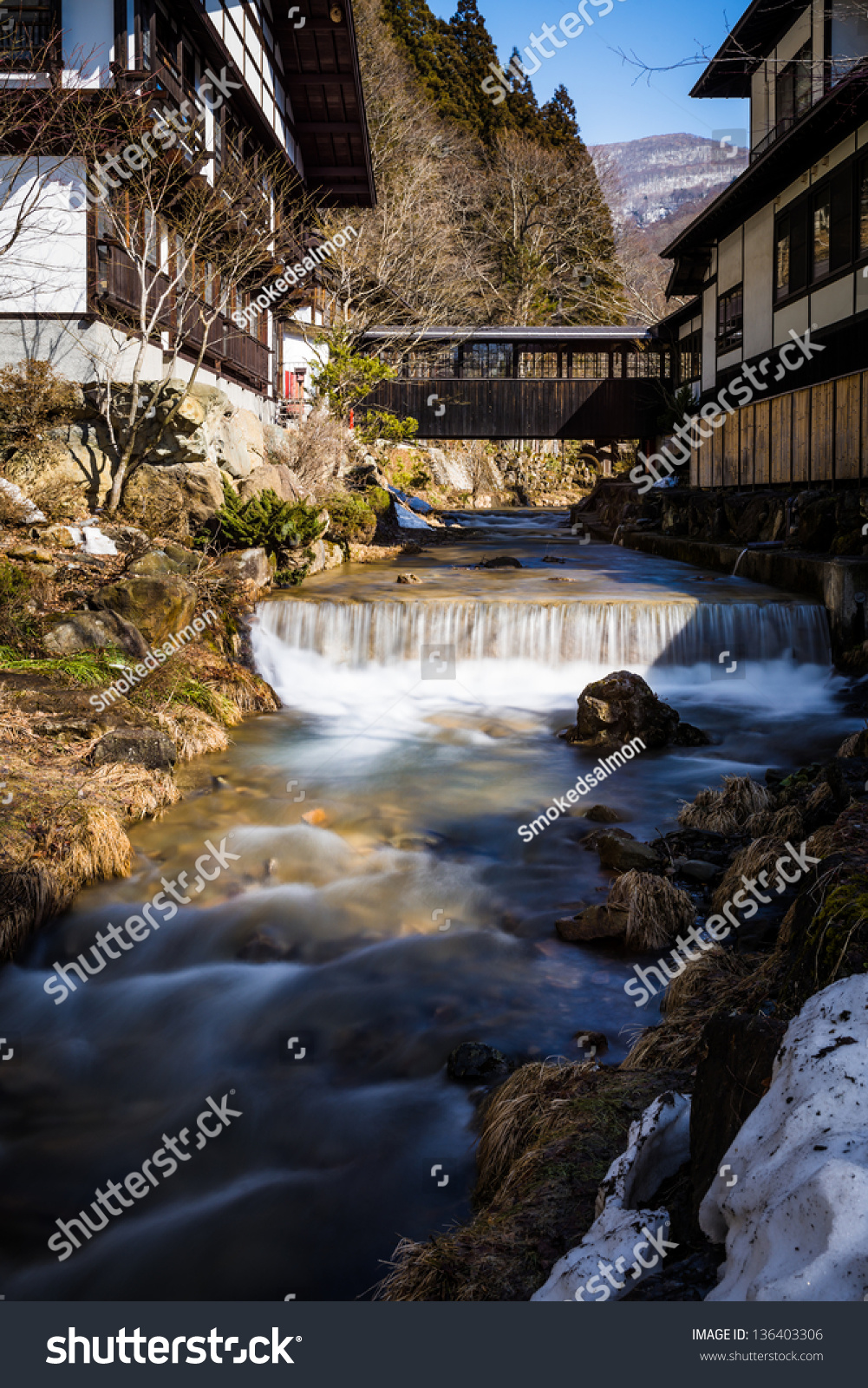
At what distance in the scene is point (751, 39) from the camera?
69.5 feet

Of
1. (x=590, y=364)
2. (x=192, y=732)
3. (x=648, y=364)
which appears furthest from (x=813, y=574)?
(x=590, y=364)

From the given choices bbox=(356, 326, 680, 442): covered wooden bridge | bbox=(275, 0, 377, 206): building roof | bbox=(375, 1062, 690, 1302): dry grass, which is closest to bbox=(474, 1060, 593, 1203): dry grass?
bbox=(375, 1062, 690, 1302): dry grass

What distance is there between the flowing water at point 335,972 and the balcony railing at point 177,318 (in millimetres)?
7814

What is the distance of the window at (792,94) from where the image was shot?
18.8 meters

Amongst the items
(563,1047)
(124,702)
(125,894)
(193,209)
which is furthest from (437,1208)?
(193,209)

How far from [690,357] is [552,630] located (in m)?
18.8

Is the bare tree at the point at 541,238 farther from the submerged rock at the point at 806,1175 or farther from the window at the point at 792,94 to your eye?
the submerged rock at the point at 806,1175

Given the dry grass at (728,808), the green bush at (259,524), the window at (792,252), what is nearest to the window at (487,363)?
the window at (792,252)

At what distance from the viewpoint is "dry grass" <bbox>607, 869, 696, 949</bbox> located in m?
5.45

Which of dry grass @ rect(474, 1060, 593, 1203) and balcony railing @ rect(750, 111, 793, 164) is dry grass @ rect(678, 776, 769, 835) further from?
balcony railing @ rect(750, 111, 793, 164)

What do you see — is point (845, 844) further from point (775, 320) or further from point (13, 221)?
point (775, 320)

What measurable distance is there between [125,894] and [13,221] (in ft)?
43.4

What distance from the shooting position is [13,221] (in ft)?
49.2

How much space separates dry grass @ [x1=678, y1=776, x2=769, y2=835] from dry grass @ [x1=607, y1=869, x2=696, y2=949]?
58.4 inches
